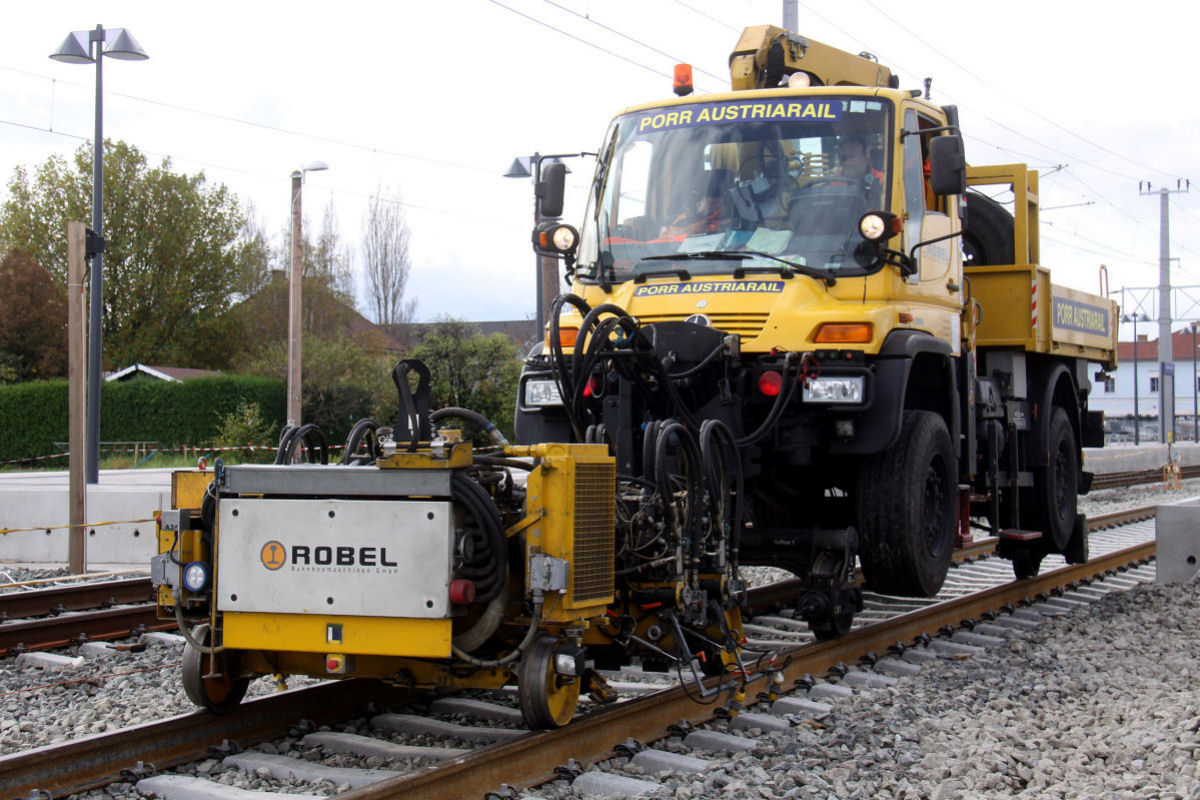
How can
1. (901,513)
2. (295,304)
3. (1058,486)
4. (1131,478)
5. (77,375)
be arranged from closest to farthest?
(901,513) < (1058,486) < (77,375) < (295,304) < (1131,478)

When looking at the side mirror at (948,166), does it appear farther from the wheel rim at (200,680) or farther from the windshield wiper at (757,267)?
the wheel rim at (200,680)

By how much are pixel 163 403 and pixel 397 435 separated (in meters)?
37.7

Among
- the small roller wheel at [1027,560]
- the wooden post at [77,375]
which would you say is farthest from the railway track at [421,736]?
the wooden post at [77,375]

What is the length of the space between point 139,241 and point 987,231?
49.5 metres

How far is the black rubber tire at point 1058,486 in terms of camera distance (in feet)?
34.0

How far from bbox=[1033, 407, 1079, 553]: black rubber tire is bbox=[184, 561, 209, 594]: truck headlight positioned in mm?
7281

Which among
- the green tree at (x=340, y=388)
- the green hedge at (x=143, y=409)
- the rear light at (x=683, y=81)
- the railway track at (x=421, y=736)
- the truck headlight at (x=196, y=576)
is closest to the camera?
the railway track at (x=421, y=736)

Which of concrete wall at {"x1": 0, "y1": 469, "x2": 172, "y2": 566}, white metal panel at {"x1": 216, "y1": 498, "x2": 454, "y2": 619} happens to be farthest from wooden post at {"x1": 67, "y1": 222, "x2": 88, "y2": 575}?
white metal panel at {"x1": 216, "y1": 498, "x2": 454, "y2": 619}

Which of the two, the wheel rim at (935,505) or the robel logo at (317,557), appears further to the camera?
the wheel rim at (935,505)

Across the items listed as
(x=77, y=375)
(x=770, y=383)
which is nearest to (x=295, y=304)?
(x=77, y=375)

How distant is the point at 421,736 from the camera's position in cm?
548

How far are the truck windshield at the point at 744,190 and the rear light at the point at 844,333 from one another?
1.45 feet

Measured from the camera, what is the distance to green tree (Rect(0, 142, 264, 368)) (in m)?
53.8

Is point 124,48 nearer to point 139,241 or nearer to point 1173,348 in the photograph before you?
point 139,241
